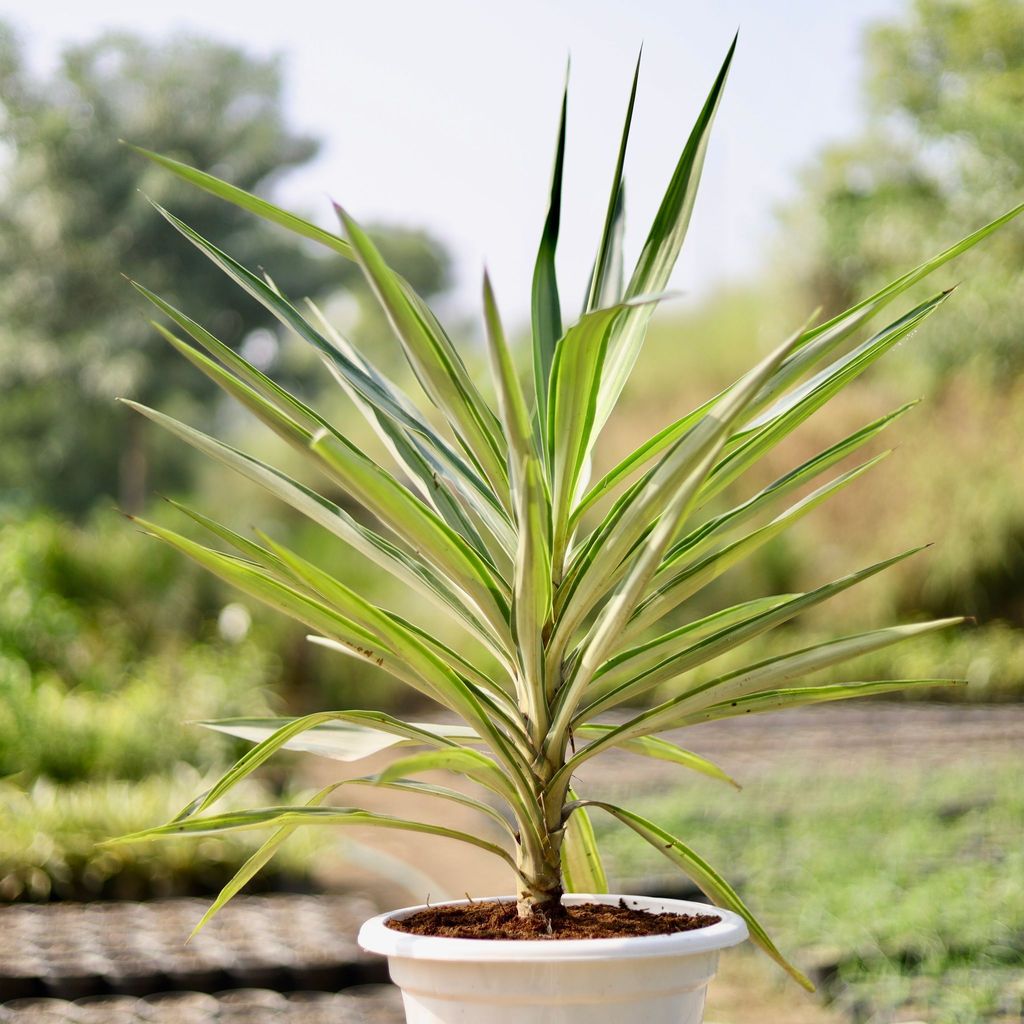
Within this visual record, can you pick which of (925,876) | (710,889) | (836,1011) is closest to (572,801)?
(710,889)

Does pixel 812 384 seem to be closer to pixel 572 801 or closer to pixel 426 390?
pixel 426 390

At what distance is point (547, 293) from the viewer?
3.90ft

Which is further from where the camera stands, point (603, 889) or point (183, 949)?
point (183, 949)

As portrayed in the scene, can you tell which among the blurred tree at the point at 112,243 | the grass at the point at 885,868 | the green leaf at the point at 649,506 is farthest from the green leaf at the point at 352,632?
the blurred tree at the point at 112,243

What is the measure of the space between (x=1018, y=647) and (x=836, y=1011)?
7188 millimetres

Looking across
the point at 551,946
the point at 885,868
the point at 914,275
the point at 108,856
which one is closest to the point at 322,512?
the point at 551,946

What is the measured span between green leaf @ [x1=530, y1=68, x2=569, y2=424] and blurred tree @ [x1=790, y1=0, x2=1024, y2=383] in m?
12.3

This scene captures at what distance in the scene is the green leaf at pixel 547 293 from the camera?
1102 mm

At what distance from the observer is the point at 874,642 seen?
38.3 inches

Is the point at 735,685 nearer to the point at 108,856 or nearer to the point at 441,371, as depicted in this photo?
the point at 441,371

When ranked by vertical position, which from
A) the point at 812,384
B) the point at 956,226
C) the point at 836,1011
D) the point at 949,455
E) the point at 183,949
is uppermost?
the point at 956,226

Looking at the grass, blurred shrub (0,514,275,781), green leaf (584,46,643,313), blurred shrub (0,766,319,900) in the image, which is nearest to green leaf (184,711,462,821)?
green leaf (584,46,643,313)

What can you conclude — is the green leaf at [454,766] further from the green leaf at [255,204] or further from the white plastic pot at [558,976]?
the green leaf at [255,204]

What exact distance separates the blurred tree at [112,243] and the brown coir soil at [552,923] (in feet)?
52.4
